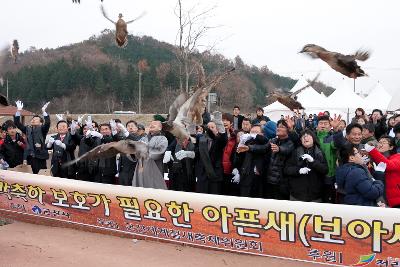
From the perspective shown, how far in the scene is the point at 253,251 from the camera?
4.37 m

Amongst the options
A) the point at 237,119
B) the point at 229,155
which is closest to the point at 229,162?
the point at 229,155

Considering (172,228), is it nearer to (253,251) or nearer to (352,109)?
(253,251)

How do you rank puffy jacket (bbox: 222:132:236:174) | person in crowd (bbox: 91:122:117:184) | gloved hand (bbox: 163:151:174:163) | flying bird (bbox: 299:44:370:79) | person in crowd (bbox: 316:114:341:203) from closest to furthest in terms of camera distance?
1. flying bird (bbox: 299:44:370:79)
2. person in crowd (bbox: 316:114:341:203)
3. puffy jacket (bbox: 222:132:236:174)
4. gloved hand (bbox: 163:151:174:163)
5. person in crowd (bbox: 91:122:117:184)

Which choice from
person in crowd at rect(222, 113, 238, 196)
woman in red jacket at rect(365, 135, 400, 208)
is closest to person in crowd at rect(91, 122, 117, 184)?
person in crowd at rect(222, 113, 238, 196)

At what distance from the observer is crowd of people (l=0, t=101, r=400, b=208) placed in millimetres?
4418

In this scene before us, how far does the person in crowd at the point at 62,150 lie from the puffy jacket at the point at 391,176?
15.1ft

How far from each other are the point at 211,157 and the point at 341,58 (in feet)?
7.05

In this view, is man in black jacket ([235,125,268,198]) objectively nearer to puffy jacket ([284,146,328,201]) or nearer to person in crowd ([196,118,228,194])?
person in crowd ([196,118,228,194])

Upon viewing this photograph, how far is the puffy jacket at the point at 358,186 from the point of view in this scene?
414cm

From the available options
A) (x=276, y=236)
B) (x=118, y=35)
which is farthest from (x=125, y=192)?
(x=118, y=35)

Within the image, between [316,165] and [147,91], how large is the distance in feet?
120

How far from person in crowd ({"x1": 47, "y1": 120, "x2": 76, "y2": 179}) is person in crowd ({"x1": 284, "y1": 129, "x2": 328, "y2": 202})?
371 centimetres

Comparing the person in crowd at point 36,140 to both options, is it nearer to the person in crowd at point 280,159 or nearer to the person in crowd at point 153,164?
the person in crowd at point 153,164

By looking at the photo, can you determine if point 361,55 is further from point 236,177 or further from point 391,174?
point 236,177
